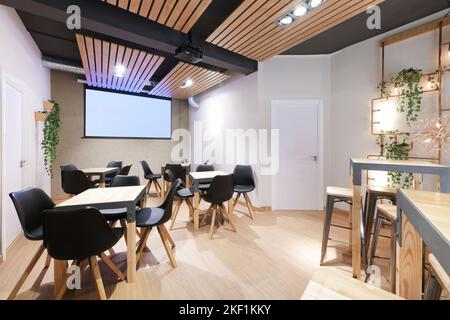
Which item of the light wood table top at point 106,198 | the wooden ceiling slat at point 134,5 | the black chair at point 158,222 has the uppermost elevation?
the wooden ceiling slat at point 134,5

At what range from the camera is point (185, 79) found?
15.5 feet

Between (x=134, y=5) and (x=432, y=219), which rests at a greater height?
(x=134, y=5)

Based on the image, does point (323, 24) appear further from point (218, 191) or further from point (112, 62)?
point (112, 62)

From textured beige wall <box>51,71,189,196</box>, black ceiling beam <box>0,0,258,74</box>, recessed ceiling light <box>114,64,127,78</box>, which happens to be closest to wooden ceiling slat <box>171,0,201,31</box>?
black ceiling beam <box>0,0,258,74</box>

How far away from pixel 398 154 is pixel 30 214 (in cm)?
442

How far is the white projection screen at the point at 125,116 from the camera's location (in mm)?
5312

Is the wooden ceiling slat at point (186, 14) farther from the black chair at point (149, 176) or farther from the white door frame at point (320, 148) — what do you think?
the black chair at point (149, 176)

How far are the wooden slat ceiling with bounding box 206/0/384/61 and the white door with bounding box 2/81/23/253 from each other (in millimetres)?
2773

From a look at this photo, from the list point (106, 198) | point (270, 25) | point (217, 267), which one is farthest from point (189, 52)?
point (217, 267)

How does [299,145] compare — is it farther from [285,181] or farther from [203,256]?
[203,256]

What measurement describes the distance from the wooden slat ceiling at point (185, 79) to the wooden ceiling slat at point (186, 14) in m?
0.99

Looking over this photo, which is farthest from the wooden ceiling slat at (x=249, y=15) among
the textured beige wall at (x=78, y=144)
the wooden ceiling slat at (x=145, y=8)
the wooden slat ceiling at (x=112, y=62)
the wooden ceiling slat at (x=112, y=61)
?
the textured beige wall at (x=78, y=144)

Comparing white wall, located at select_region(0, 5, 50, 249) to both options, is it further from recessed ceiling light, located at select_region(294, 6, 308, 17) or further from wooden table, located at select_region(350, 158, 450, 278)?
wooden table, located at select_region(350, 158, 450, 278)
